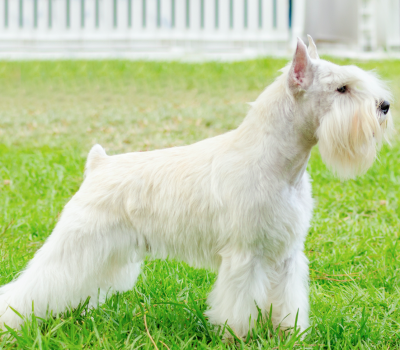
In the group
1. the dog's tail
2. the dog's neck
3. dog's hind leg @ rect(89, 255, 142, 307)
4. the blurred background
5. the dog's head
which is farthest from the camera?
the blurred background

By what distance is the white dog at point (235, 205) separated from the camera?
285cm

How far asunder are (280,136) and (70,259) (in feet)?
5.09

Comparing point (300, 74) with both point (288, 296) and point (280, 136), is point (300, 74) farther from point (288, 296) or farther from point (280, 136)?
point (288, 296)

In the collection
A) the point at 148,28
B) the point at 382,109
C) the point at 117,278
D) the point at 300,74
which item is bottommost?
the point at 117,278

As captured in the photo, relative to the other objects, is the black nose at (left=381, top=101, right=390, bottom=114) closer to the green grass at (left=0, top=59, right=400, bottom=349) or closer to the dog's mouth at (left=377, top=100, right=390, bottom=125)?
the dog's mouth at (left=377, top=100, right=390, bottom=125)

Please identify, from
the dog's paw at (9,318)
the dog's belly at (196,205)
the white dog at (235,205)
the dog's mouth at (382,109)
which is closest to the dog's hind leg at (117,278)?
the white dog at (235,205)

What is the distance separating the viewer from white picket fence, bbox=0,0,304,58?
15.1 metres

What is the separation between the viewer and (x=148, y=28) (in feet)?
50.2

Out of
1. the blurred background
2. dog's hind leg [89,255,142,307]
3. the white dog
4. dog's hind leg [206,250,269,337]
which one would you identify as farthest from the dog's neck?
the blurred background

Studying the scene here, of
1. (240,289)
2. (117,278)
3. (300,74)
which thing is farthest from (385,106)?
(117,278)

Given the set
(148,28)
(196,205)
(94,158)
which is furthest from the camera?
(148,28)

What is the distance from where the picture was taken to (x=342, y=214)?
17.6ft

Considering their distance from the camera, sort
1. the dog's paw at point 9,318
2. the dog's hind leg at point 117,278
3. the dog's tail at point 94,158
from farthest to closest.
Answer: the dog's tail at point 94,158, the dog's hind leg at point 117,278, the dog's paw at point 9,318

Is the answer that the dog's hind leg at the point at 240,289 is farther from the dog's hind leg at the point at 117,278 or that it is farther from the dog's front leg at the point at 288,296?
the dog's hind leg at the point at 117,278
